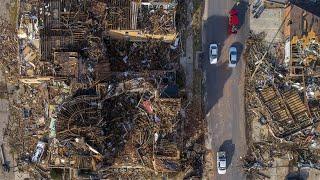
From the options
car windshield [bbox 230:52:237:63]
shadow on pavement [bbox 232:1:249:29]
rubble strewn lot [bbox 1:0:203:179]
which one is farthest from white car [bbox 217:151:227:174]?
shadow on pavement [bbox 232:1:249:29]

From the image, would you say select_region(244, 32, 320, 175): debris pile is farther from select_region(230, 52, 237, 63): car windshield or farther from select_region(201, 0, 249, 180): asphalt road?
select_region(230, 52, 237, 63): car windshield

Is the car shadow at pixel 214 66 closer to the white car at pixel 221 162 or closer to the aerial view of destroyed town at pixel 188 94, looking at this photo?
the aerial view of destroyed town at pixel 188 94

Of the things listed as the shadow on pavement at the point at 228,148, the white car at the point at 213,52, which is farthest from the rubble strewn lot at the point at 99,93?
the white car at the point at 213,52

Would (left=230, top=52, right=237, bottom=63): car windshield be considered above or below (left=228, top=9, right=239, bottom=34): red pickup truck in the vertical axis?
below

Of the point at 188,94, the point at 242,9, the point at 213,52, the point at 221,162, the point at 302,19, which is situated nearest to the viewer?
the point at 302,19

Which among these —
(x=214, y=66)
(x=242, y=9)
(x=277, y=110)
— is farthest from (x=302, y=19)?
(x=214, y=66)

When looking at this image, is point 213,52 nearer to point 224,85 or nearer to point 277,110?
point 224,85
